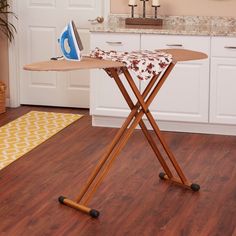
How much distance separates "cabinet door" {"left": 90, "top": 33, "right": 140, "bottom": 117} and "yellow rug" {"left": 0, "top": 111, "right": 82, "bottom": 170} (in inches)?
15.3

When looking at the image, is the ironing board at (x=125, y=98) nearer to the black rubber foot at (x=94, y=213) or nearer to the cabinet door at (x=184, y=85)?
the black rubber foot at (x=94, y=213)

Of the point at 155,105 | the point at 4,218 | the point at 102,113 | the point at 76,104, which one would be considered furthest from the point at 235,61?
the point at 4,218

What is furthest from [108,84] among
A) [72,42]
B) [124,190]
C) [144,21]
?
[72,42]

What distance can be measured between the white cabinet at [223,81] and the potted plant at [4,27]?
2.02m

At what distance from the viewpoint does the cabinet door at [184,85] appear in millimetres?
5348

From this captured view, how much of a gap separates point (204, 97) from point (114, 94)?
77 centimetres

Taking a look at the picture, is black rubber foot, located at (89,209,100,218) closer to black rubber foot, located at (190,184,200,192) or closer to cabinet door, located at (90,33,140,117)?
black rubber foot, located at (190,184,200,192)

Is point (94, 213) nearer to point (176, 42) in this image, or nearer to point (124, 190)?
point (124, 190)

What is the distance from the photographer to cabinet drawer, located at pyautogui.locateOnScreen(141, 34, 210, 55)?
17.5 ft

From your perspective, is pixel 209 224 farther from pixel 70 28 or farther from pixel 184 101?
pixel 184 101

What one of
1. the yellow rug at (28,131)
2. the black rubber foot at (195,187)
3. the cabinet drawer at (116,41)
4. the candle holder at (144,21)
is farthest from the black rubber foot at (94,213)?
the candle holder at (144,21)

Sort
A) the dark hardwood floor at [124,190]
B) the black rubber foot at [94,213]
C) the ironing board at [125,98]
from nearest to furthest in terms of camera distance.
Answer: the ironing board at [125,98] → the dark hardwood floor at [124,190] → the black rubber foot at [94,213]

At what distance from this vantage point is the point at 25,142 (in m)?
Result: 5.18

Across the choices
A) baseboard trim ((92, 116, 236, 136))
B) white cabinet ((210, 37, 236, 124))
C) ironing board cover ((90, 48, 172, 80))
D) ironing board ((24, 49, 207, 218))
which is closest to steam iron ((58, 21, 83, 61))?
ironing board ((24, 49, 207, 218))
